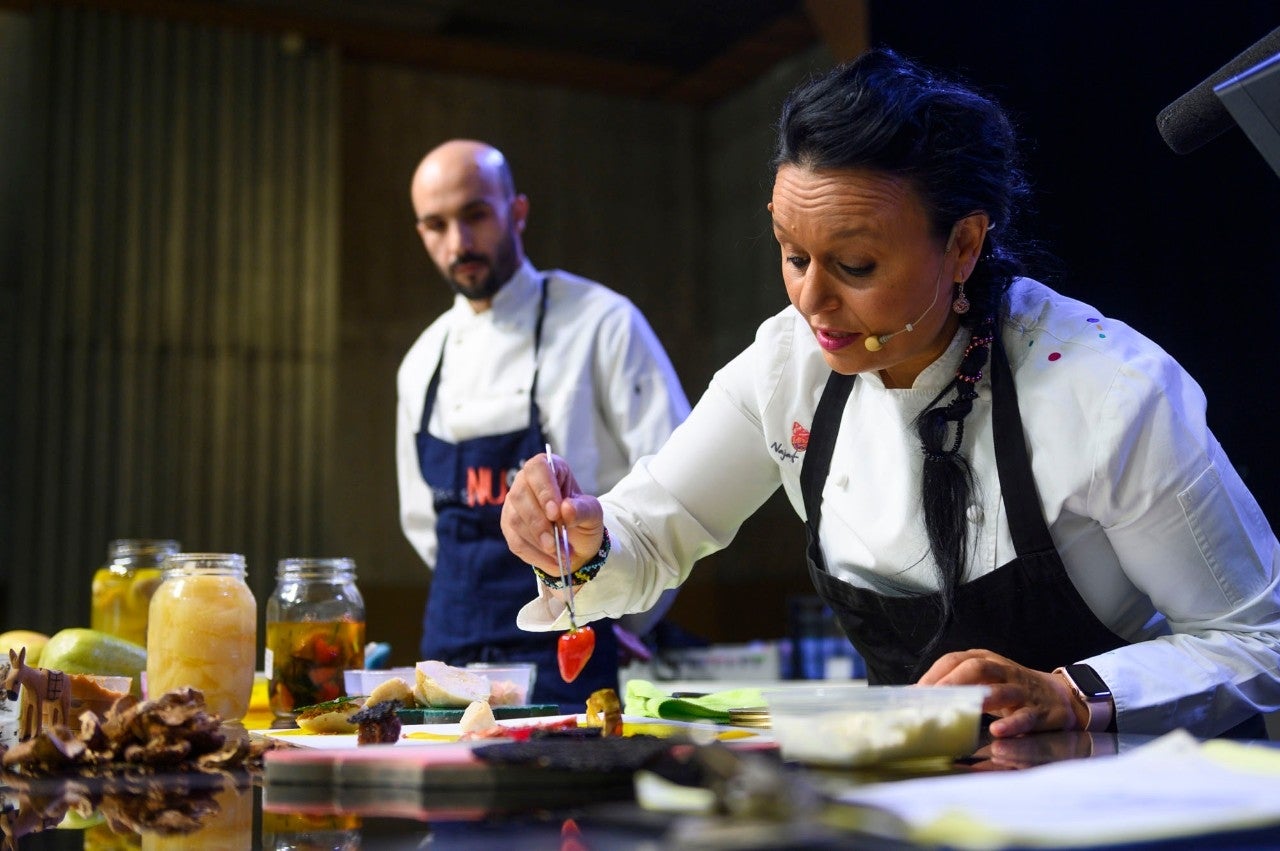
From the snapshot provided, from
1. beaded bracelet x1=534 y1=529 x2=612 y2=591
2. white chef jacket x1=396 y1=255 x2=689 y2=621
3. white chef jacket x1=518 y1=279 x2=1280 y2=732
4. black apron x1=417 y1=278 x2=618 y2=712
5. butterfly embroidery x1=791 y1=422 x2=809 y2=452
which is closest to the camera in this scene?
white chef jacket x1=518 y1=279 x2=1280 y2=732

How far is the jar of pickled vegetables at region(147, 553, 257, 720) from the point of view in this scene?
1563 millimetres

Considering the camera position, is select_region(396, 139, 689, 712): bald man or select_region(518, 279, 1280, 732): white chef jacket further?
select_region(396, 139, 689, 712): bald man

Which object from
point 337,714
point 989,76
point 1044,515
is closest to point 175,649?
point 337,714

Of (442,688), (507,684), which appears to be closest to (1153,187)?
(507,684)

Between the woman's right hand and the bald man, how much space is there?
1182 mm

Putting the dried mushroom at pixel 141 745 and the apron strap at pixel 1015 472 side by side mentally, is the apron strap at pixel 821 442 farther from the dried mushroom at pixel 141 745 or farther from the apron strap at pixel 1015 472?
the dried mushroom at pixel 141 745

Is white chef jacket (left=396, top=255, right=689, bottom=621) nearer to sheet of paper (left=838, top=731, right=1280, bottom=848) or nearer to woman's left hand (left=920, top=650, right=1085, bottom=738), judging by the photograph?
woman's left hand (left=920, top=650, right=1085, bottom=738)

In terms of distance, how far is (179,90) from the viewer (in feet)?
21.2

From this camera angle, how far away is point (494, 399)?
3.22 meters

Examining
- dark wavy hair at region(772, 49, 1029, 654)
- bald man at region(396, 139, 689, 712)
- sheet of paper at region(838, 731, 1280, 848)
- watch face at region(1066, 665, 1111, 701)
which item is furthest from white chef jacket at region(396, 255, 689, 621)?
sheet of paper at region(838, 731, 1280, 848)

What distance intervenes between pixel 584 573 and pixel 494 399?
5.04ft

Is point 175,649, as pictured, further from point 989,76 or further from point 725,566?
point 725,566

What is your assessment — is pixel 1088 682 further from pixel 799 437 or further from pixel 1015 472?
pixel 799 437

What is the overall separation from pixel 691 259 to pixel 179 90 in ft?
9.44
